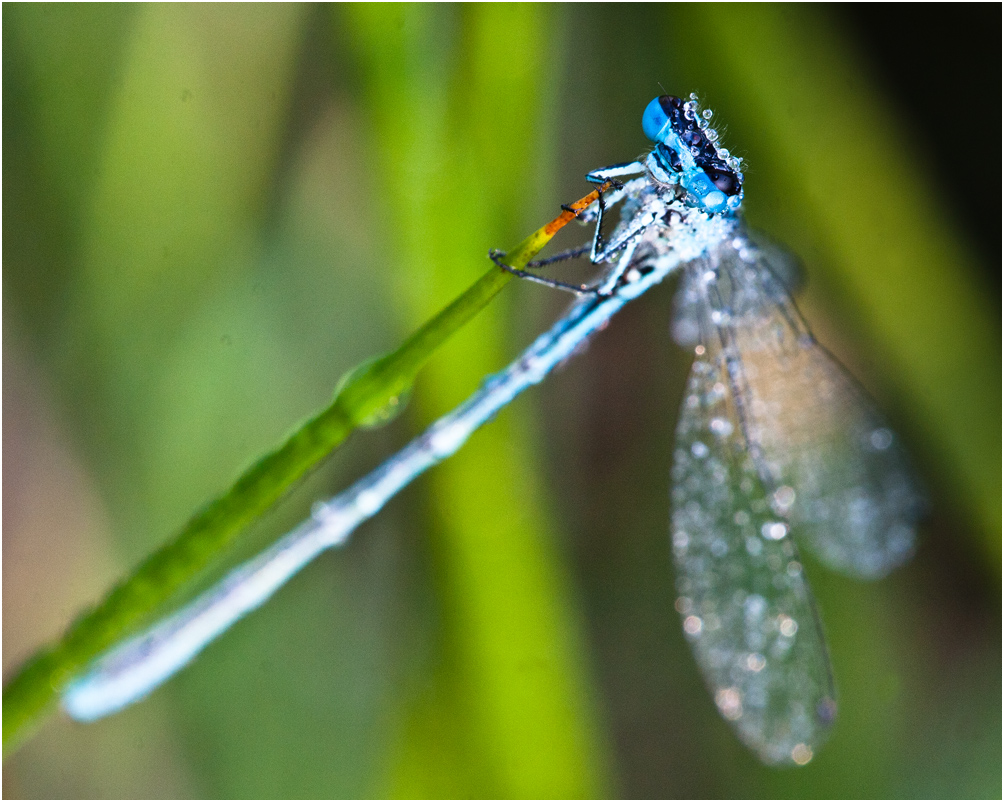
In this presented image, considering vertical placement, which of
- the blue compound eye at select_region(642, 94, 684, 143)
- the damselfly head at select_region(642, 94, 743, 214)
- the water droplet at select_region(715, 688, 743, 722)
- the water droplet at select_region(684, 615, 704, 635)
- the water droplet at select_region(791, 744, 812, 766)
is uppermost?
the blue compound eye at select_region(642, 94, 684, 143)

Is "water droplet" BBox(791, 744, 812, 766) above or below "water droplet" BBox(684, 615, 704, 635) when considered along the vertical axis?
below

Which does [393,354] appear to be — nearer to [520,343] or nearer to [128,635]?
[128,635]

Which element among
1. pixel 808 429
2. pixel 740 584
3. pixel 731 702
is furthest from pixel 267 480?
pixel 808 429

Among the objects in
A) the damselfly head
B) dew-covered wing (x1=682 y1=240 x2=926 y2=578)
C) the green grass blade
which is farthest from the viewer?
dew-covered wing (x1=682 y1=240 x2=926 y2=578)

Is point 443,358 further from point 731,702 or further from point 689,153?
point 731,702

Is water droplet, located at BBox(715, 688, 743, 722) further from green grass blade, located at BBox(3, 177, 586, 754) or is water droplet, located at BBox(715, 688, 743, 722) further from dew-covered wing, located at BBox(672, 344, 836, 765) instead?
green grass blade, located at BBox(3, 177, 586, 754)

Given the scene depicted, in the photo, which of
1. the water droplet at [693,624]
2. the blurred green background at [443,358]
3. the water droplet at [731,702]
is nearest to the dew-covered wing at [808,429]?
the blurred green background at [443,358]

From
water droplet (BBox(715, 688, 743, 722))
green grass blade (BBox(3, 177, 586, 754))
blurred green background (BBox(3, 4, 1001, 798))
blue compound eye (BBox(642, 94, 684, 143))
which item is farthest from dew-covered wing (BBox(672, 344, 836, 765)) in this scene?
green grass blade (BBox(3, 177, 586, 754))
